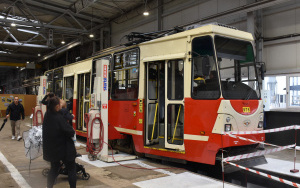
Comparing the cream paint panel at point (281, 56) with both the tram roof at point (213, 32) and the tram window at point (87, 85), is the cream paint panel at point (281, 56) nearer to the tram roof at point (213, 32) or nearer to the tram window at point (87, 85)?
the tram roof at point (213, 32)

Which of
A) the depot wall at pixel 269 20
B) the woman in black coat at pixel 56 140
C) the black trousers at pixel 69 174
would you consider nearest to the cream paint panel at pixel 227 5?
the depot wall at pixel 269 20

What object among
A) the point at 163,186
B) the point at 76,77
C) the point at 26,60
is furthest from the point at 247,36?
the point at 26,60

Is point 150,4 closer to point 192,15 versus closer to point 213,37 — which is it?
point 192,15

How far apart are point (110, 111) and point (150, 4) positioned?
31.7 feet

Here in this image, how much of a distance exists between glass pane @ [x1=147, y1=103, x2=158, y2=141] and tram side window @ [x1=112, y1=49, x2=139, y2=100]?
0.60 m

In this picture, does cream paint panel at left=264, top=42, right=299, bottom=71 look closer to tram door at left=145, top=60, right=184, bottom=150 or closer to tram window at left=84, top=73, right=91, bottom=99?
tram door at left=145, top=60, right=184, bottom=150

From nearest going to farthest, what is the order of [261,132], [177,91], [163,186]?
1. [163,186]
2. [261,132]
3. [177,91]

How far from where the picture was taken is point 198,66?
6.16 m

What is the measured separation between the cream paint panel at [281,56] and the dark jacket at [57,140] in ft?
30.3

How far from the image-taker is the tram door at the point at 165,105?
21.5ft

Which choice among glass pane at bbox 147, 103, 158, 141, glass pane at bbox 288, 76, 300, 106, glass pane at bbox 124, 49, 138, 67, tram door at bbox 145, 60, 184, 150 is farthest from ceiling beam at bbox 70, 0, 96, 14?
glass pane at bbox 288, 76, 300, 106

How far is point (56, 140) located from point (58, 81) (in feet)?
30.6

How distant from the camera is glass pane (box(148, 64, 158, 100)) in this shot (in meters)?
7.34

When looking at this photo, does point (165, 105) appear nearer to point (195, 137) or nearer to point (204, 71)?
point (195, 137)
